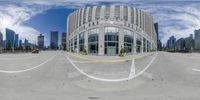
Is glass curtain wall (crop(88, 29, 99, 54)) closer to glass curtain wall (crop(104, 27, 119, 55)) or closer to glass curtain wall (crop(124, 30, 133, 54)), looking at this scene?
glass curtain wall (crop(124, 30, 133, 54))

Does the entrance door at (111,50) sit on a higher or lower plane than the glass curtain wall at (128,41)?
lower

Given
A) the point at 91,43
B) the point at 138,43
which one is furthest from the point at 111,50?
the point at 91,43

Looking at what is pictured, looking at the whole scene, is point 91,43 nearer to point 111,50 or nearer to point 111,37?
point 111,50

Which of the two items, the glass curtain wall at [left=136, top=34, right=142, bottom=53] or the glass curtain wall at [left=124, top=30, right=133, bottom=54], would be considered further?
the glass curtain wall at [left=124, top=30, right=133, bottom=54]

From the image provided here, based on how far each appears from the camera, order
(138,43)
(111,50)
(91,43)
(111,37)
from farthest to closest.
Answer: (111,37), (111,50), (138,43), (91,43)

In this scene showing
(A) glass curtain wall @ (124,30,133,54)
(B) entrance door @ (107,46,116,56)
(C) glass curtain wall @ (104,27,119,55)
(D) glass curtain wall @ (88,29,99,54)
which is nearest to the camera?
(D) glass curtain wall @ (88,29,99,54)

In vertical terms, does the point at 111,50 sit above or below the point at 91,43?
below

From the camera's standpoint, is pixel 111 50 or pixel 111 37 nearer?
pixel 111 50

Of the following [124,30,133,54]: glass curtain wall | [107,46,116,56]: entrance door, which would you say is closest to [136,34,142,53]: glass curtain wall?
[124,30,133,54]: glass curtain wall

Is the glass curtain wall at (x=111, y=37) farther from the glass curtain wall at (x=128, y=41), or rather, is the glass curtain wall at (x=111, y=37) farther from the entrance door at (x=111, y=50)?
the glass curtain wall at (x=128, y=41)

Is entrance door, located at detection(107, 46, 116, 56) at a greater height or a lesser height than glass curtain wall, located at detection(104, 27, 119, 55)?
lesser

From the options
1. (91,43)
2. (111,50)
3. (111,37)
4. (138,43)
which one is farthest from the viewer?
(111,37)

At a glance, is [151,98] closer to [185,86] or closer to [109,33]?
[185,86]

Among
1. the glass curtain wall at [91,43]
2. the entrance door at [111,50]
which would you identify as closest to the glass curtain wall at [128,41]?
the entrance door at [111,50]
